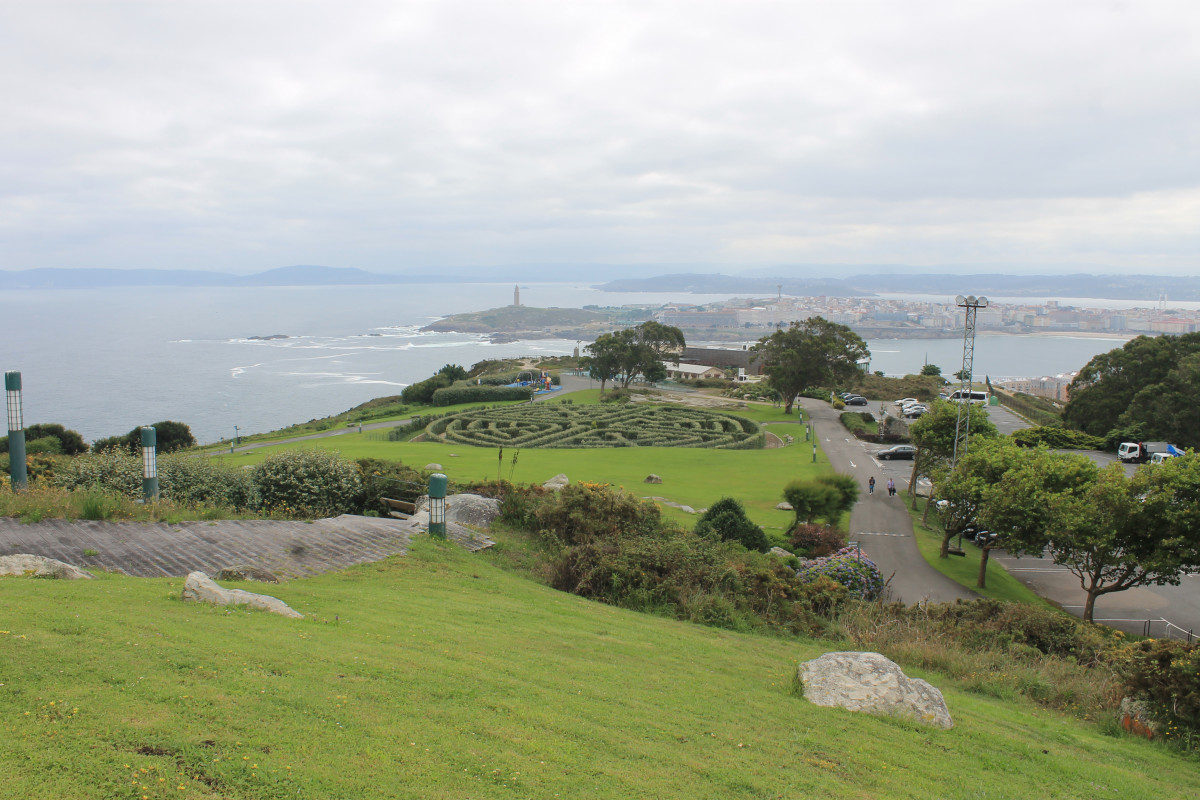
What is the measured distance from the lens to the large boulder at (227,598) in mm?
7930

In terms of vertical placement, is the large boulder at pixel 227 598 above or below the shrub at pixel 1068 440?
above

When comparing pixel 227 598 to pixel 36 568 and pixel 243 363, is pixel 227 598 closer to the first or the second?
pixel 36 568

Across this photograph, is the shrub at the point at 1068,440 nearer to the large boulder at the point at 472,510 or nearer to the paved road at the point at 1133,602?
the paved road at the point at 1133,602

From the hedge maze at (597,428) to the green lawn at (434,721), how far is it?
30.0 m

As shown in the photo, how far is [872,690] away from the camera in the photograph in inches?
304

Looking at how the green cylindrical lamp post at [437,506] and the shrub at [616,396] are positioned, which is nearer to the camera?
the green cylindrical lamp post at [437,506]

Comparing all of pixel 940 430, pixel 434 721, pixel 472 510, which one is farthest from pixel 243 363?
pixel 434 721

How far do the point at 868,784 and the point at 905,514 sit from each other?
23.4m

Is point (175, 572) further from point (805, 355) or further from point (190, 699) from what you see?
point (805, 355)

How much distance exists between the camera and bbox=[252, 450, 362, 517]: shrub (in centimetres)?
1786

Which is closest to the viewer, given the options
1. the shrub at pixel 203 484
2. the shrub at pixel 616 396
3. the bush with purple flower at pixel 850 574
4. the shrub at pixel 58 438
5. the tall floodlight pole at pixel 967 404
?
the bush with purple flower at pixel 850 574

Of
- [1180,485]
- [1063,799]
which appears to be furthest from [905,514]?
[1063,799]

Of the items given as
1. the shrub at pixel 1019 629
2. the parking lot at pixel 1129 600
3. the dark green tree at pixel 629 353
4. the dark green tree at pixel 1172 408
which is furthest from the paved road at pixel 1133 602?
the dark green tree at pixel 629 353

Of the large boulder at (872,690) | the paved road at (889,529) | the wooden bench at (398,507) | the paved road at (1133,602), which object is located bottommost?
the paved road at (1133,602)
